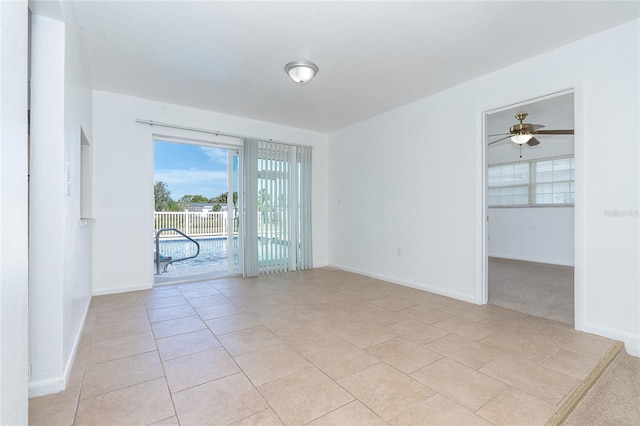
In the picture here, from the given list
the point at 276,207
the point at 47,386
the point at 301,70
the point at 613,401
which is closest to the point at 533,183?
the point at 276,207

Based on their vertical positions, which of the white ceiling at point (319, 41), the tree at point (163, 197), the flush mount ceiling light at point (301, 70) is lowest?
the tree at point (163, 197)

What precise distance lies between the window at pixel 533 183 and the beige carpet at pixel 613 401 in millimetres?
3759

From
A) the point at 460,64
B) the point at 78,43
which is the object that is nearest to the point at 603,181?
the point at 460,64

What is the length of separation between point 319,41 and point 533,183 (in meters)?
5.76

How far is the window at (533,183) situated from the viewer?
579cm

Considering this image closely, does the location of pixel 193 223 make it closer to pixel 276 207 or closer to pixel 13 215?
pixel 276 207

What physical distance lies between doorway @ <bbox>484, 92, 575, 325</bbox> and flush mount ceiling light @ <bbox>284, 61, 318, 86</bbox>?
3.19 m

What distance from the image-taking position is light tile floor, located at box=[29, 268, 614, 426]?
1556 millimetres

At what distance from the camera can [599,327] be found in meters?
2.50

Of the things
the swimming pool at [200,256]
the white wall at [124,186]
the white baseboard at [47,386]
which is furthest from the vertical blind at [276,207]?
the white baseboard at [47,386]

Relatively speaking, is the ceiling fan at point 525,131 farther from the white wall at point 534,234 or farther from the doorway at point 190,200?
the doorway at point 190,200

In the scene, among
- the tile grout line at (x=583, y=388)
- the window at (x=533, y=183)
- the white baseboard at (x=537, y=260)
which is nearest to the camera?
the tile grout line at (x=583, y=388)

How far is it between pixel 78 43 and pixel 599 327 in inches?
190

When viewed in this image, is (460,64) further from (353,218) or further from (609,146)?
(353,218)
